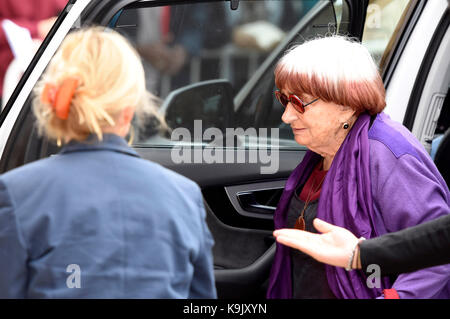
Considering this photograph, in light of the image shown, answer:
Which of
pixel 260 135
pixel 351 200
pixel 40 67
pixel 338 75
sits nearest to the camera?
pixel 351 200

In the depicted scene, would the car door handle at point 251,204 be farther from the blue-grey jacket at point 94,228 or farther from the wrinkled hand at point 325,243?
the blue-grey jacket at point 94,228

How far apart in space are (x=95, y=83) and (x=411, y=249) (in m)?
0.83

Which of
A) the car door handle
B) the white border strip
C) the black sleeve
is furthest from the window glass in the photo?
the black sleeve

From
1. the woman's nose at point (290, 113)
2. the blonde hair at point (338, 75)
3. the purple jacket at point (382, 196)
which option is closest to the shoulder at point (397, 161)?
the purple jacket at point (382, 196)

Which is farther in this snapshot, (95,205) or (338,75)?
(338,75)

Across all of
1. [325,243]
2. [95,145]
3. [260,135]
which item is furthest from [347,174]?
[260,135]

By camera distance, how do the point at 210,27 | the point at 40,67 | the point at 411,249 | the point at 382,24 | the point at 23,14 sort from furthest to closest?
1. the point at 210,27
2. the point at 382,24
3. the point at 23,14
4. the point at 40,67
5. the point at 411,249

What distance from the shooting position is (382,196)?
195 cm

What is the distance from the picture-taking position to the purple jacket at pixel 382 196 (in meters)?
1.91

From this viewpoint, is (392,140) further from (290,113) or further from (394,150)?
(290,113)

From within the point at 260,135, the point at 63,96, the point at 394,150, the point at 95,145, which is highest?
the point at 63,96

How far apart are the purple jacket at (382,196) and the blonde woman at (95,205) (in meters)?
0.65

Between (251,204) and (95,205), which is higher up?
(95,205)
